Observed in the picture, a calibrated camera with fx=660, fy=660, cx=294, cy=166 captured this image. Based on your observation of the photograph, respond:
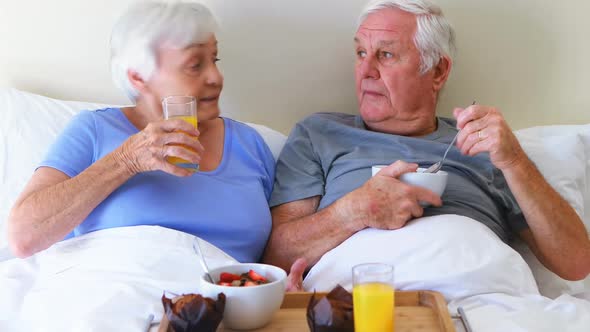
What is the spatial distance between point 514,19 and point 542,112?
312 mm

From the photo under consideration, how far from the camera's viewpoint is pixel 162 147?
4.61 feet

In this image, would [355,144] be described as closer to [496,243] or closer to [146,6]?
[496,243]

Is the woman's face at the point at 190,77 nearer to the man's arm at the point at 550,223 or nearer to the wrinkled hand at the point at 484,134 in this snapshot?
the wrinkled hand at the point at 484,134

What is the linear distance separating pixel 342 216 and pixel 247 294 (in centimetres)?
52

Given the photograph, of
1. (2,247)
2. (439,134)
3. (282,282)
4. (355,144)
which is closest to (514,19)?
(439,134)

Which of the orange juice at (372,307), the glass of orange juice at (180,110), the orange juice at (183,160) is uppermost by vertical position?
the glass of orange juice at (180,110)

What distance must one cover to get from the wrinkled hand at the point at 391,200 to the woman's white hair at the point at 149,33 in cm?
57

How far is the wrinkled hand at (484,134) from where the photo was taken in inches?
58.3

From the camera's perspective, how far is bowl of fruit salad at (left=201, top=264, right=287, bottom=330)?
1.11 m

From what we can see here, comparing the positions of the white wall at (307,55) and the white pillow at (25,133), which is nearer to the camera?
the white pillow at (25,133)

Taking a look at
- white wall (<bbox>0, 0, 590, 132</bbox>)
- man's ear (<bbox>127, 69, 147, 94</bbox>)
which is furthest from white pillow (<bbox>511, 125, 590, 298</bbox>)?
man's ear (<bbox>127, 69, 147, 94</bbox>)

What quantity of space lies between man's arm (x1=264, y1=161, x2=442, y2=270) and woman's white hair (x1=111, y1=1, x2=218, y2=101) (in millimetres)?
497

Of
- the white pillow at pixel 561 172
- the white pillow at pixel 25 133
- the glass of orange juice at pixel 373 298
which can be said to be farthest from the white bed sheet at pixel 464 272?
the white pillow at pixel 25 133

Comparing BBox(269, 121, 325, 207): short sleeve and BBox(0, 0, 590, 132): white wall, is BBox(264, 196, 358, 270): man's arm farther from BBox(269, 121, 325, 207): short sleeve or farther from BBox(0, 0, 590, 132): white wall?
BBox(0, 0, 590, 132): white wall
